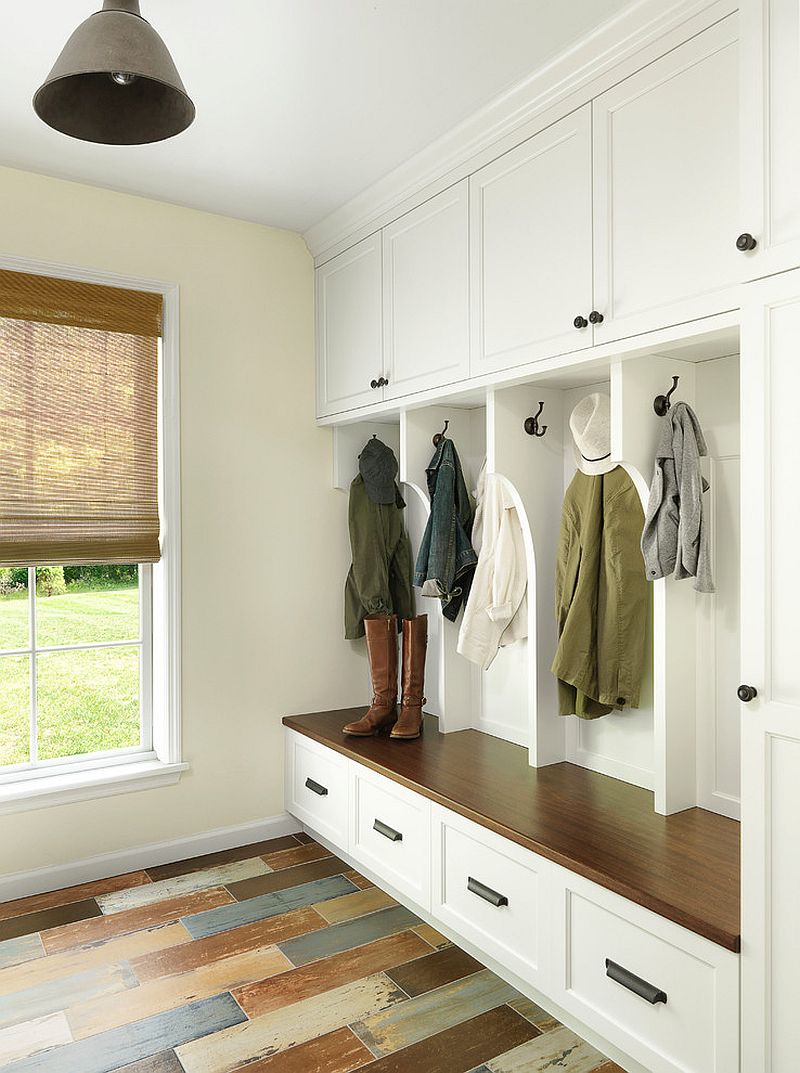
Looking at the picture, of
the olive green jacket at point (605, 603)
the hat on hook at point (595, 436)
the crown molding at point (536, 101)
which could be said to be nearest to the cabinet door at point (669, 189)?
the crown molding at point (536, 101)

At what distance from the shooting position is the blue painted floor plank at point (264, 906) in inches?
106

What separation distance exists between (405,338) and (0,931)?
7.95 ft

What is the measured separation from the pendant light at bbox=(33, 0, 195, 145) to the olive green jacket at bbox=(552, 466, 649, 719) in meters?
1.59

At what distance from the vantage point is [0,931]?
8.73ft

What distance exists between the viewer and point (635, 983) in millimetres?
1825

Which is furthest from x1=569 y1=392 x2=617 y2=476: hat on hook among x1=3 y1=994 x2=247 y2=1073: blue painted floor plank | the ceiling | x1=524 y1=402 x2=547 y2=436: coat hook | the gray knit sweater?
x1=3 y1=994 x2=247 y2=1073: blue painted floor plank

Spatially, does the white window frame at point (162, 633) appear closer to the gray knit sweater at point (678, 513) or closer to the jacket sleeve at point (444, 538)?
the jacket sleeve at point (444, 538)

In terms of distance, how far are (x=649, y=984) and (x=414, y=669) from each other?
60.5 inches

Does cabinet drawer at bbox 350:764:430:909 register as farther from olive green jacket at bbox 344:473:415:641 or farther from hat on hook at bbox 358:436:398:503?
hat on hook at bbox 358:436:398:503

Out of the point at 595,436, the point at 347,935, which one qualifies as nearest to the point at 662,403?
the point at 595,436

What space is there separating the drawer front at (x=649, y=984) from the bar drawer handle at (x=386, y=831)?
805 mm

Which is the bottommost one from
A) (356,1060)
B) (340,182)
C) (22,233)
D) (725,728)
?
(356,1060)

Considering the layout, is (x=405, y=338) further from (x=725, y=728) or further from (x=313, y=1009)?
(x=313, y=1009)

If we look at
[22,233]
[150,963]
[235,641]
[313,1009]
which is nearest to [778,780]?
[313,1009]
